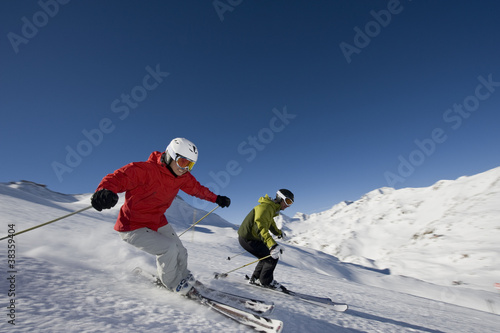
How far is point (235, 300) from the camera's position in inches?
141

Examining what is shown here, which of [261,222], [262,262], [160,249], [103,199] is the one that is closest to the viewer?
[103,199]

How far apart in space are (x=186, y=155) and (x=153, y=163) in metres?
0.55

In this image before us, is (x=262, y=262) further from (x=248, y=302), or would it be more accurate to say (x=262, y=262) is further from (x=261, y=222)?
(x=248, y=302)

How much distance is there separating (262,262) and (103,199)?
3.63 meters

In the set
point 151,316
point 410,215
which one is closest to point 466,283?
point 151,316

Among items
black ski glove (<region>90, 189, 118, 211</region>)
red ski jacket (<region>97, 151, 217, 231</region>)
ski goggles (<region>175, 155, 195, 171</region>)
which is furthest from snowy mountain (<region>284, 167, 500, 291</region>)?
black ski glove (<region>90, 189, 118, 211</region>)

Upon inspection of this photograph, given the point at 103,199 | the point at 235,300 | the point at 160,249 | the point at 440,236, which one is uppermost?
the point at 440,236

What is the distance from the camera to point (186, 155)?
3.53 m

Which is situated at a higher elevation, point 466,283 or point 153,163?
point 466,283

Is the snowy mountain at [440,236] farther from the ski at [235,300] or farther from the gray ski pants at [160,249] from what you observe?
the gray ski pants at [160,249]

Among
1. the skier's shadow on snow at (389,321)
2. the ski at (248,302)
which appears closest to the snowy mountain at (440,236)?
the skier's shadow on snow at (389,321)

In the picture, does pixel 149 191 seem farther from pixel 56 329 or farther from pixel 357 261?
pixel 357 261

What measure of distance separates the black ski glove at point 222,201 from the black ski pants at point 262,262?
1.04m

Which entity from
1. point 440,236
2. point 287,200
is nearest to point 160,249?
point 287,200
